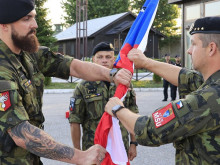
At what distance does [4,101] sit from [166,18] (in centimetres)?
4981

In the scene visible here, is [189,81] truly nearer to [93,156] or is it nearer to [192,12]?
[93,156]

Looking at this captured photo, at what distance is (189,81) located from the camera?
248cm

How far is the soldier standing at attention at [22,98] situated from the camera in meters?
1.82

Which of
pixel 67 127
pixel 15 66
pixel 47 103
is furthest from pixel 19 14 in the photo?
pixel 47 103

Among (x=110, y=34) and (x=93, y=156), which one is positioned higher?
(x=110, y=34)

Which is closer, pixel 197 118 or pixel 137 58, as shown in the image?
pixel 197 118

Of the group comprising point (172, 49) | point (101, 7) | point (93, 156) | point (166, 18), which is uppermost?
point (101, 7)

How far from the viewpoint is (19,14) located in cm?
197

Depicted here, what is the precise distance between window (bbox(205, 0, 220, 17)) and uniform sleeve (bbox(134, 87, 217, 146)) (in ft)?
29.4

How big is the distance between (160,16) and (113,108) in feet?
163

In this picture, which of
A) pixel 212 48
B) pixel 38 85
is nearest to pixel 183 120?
pixel 212 48

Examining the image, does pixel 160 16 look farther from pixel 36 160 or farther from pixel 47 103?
pixel 36 160

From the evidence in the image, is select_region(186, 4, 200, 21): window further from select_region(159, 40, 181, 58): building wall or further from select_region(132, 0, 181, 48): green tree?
select_region(159, 40, 181, 58): building wall

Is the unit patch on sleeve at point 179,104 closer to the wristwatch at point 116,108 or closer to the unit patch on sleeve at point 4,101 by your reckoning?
the wristwatch at point 116,108
